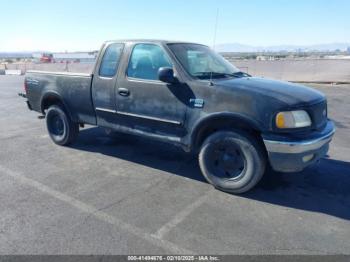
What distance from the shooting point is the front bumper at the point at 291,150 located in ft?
11.4

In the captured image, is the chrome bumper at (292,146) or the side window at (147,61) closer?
the chrome bumper at (292,146)

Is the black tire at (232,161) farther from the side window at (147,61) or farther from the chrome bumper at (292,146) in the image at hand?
the side window at (147,61)

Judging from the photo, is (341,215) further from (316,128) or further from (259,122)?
(259,122)

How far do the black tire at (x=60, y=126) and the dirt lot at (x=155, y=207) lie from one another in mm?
333

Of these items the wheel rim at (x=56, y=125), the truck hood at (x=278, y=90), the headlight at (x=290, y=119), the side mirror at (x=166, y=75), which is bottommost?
the wheel rim at (x=56, y=125)

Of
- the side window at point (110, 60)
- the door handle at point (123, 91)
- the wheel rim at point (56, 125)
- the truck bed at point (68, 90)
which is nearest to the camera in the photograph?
the door handle at point (123, 91)

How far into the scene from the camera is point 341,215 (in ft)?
11.3

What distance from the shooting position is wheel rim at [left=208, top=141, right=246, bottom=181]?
12.9ft

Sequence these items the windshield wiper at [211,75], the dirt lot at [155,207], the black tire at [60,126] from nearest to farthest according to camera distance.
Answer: the dirt lot at [155,207] < the windshield wiper at [211,75] < the black tire at [60,126]

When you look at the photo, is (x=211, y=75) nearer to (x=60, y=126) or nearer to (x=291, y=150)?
(x=291, y=150)

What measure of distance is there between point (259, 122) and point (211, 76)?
102 centimetres

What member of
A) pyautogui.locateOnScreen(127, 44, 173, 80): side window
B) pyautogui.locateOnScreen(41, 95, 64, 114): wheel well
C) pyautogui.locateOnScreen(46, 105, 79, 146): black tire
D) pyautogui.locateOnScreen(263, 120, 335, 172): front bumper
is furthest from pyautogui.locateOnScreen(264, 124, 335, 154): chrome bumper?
pyautogui.locateOnScreen(41, 95, 64, 114): wheel well

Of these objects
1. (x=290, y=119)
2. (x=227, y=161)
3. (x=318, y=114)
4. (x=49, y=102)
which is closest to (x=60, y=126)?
(x=49, y=102)

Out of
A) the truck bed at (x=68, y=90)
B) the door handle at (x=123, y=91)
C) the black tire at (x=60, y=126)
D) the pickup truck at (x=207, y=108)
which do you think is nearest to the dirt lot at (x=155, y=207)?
the black tire at (x=60, y=126)
